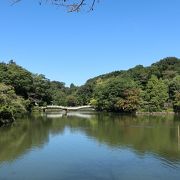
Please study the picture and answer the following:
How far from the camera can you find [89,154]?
22859 millimetres

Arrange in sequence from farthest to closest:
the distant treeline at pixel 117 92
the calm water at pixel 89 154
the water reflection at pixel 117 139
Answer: the distant treeline at pixel 117 92
the water reflection at pixel 117 139
the calm water at pixel 89 154

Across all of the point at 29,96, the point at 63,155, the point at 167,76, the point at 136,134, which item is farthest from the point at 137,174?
the point at 167,76

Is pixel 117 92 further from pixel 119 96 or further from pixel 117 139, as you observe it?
pixel 117 139

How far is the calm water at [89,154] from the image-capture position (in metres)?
18.0

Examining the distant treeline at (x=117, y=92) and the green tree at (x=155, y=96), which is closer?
the distant treeline at (x=117, y=92)

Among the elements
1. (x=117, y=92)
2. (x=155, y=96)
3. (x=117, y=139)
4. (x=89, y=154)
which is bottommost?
(x=89, y=154)

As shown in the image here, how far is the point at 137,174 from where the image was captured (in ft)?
58.3

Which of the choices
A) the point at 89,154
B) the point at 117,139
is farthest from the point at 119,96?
the point at 89,154

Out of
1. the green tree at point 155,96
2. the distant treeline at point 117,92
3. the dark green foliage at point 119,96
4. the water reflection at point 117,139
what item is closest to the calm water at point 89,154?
the water reflection at point 117,139

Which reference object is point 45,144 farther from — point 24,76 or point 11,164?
point 24,76

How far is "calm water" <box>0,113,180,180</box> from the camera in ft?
59.0

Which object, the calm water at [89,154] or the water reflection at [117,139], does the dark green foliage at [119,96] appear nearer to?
the water reflection at [117,139]

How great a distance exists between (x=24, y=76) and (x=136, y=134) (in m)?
29.2

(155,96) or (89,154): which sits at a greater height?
(155,96)
